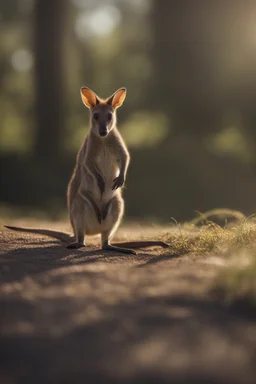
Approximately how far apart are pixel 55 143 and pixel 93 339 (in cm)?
1563

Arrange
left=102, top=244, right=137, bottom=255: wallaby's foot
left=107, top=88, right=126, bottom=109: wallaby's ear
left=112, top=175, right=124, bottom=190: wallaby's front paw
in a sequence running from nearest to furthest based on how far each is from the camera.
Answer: left=102, top=244, right=137, bottom=255: wallaby's foot, left=112, top=175, right=124, bottom=190: wallaby's front paw, left=107, top=88, right=126, bottom=109: wallaby's ear

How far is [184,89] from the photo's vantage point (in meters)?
18.5

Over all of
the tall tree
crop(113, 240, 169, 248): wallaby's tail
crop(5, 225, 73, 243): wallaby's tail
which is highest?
the tall tree

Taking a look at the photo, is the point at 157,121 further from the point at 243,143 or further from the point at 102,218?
the point at 102,218

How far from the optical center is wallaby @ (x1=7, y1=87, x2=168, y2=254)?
6375 millimetres

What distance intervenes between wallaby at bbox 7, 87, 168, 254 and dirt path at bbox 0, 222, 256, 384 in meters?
1.54

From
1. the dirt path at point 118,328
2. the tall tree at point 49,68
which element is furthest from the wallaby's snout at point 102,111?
the tall tree at point 49,68

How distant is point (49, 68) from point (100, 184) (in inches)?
497

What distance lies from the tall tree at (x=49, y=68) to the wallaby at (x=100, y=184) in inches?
458

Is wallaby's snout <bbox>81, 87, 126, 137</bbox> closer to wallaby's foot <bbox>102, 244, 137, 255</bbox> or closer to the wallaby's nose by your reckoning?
the wallaby's nose

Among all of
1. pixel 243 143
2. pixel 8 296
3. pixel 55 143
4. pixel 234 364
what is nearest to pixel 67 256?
pixel 8 296

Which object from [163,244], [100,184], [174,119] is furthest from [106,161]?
[174,119]

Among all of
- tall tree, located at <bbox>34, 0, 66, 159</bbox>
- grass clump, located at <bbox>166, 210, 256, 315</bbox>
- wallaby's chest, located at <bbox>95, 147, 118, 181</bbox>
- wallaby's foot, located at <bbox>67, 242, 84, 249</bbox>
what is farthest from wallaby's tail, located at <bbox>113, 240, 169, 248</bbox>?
tall tree, located at <bbox>34, 0, 66, 159</bbox>

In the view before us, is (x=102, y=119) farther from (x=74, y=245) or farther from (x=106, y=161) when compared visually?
(x=74, y=245)
